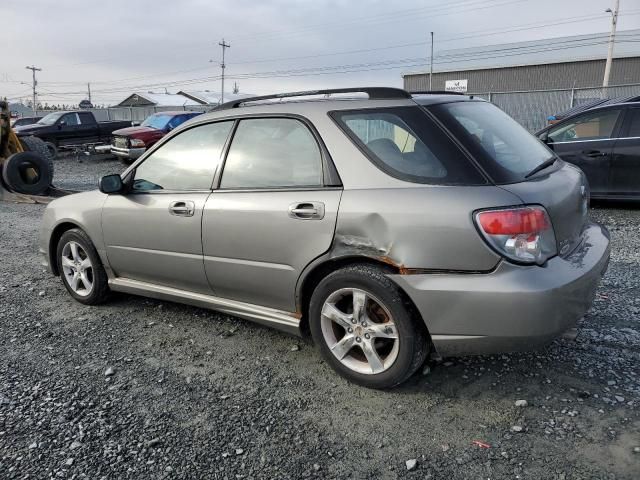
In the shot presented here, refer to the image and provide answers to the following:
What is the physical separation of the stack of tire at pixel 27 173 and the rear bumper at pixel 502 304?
10.6m

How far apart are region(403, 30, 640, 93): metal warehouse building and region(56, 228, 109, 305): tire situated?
35571mm

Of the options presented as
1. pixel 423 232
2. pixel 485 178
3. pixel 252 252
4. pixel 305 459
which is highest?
pixel 485 178

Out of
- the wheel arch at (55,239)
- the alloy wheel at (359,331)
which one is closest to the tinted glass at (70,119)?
the wheel arch at (55,239)

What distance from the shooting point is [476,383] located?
10.0 ft

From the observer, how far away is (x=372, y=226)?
9.25 feet

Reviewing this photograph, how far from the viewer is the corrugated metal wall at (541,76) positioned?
3775 centimetres

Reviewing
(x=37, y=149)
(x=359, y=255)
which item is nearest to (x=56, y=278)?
(x=359, y=255)

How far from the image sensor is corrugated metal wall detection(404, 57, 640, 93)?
37.8 m

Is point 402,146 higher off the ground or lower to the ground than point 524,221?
higher

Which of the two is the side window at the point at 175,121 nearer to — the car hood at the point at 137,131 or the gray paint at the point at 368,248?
the car hood at the point at 137,131

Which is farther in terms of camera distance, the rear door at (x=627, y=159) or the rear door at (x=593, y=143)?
the rear door at (x=593, y=143)

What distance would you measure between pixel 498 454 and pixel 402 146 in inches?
64.9

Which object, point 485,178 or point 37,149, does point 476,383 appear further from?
point 37,149

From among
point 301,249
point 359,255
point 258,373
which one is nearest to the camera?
point 359,255
